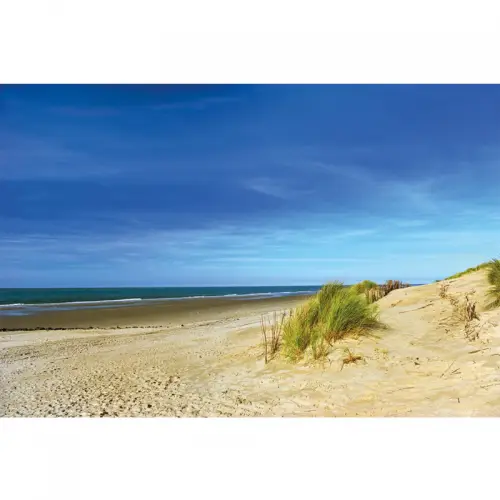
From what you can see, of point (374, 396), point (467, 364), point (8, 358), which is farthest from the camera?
point (8, 358)

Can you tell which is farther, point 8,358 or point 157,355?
point 8,358

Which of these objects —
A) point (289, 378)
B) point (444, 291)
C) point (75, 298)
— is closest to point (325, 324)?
point (289, 378)

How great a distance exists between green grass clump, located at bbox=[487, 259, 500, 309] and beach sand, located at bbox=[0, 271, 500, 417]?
15 centimetres

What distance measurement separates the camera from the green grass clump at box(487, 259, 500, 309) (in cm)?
609

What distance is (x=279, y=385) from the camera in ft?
14.5

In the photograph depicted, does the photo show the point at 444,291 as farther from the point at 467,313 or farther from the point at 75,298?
the point at 75,298

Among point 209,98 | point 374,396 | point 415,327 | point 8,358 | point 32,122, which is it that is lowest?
point 8,358

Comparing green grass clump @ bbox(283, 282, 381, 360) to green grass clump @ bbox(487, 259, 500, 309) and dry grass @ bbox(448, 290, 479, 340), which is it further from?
green grass clump @ bbox(487, 259, 500, 309)

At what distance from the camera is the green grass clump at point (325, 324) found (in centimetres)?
521

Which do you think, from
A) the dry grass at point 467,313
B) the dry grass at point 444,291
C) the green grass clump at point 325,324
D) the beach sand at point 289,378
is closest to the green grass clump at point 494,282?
the beach sand at point 289,378

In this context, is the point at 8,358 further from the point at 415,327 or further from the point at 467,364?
the point at 467,364

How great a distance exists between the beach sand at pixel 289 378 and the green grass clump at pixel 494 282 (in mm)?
154

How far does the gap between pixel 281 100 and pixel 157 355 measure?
14.1 feet
